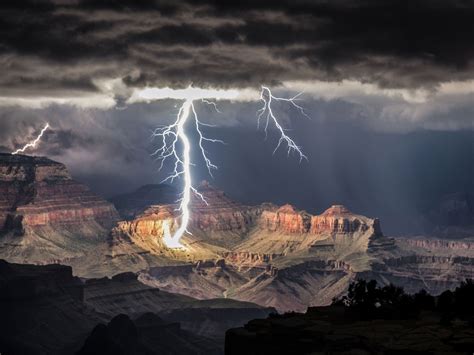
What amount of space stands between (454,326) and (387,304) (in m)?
16.0

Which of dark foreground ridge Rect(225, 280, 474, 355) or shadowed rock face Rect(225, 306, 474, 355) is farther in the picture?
dark foreground ridge Rect(225, 280, 474, 355)

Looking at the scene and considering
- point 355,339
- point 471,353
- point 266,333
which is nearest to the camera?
point 471,353

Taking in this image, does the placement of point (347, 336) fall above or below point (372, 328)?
below

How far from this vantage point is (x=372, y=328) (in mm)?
125000

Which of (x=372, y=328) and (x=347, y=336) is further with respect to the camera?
(x=372, y=328)

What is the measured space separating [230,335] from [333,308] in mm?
17667

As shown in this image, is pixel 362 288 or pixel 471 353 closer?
pixel 471 353

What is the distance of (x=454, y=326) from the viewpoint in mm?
123250

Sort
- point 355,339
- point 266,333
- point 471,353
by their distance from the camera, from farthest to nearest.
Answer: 1. point 266,333
2. point 355,339
3. point 471,353

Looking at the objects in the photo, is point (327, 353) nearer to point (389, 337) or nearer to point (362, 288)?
point (389, 337)

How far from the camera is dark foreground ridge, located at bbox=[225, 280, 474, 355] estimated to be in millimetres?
115519

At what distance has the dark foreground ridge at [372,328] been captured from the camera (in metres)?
116

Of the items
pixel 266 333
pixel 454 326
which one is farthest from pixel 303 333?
pixel 454 326

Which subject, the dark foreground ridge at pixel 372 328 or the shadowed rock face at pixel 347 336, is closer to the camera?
the shadowed rock face at pixel 347 336
